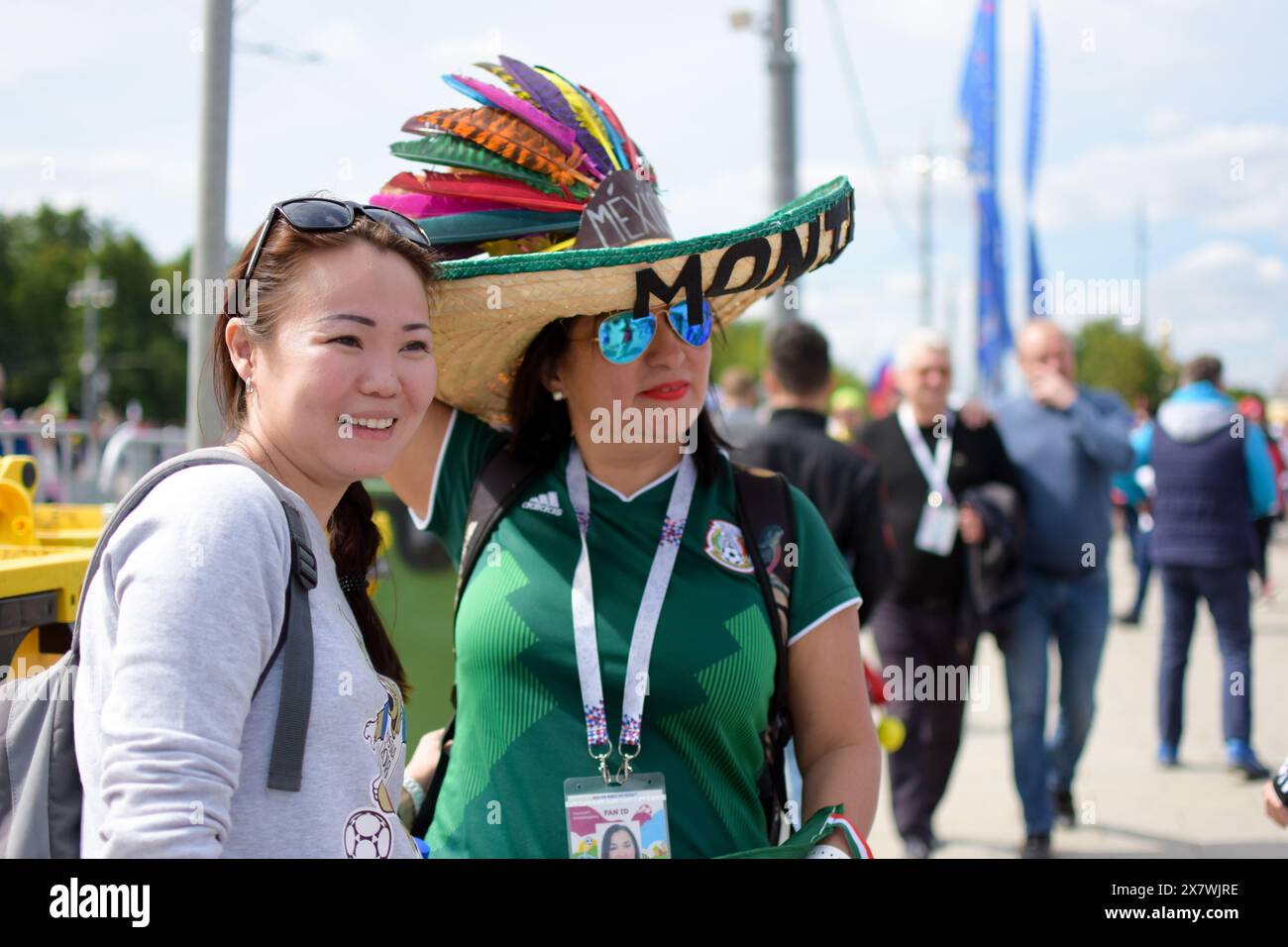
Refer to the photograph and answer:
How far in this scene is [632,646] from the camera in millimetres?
1939

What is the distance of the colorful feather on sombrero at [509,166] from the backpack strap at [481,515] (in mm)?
406

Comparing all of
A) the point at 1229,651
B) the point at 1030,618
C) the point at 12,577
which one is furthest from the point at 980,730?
the point at 12,577

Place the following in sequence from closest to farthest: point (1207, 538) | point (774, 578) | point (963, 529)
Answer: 1. point (774, 578)
2. point (963, 529)
3. point (1207, 538)

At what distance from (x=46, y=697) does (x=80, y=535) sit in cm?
124

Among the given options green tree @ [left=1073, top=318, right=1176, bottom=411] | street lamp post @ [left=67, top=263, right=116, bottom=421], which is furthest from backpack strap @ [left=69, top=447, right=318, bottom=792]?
street lamp post @ [left=67, top=263, right=116, bottom=421]

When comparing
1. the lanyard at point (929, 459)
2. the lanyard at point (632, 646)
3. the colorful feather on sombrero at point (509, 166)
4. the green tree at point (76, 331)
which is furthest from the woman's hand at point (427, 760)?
the green tree at point (76, 331)

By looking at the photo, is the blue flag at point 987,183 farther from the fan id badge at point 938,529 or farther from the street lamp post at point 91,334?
the street lamp post at point 91,334

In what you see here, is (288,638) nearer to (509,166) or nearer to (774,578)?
(774,578)

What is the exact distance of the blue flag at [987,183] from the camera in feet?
37.6

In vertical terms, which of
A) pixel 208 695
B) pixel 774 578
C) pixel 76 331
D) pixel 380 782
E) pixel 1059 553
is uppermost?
pixel 76 331

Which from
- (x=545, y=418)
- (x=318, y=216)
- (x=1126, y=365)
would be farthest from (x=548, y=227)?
(x=1126, y=365)

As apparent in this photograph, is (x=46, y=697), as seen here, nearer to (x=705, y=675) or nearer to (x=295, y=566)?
(x=295, y=566)

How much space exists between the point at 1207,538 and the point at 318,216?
251 inches

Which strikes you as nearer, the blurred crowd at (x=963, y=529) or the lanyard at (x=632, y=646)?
the lanyard at (x=632, y=646)
